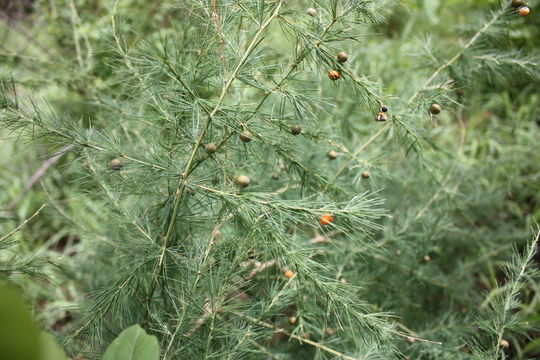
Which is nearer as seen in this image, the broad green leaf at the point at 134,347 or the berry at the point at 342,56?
the broad green leaf at the point at 134,347

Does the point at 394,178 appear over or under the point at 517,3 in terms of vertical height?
under

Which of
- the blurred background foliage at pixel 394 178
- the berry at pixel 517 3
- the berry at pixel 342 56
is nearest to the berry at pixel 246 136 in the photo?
the berry at pixel 342 56

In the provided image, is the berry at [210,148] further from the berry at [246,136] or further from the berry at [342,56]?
the berry at [342,56]

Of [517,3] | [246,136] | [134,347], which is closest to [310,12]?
[246,136]

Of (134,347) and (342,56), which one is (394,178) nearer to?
(342,56)

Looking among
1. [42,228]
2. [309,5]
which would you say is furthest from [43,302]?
[309,5]

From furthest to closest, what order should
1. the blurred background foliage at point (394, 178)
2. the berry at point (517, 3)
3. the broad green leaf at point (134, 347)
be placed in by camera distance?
the blurred background foliage at point (394, 178) → the berry at point (517, 3) → the broad green leaf at point (134, 347)

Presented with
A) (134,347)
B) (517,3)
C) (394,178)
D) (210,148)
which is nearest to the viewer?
(134,347)
